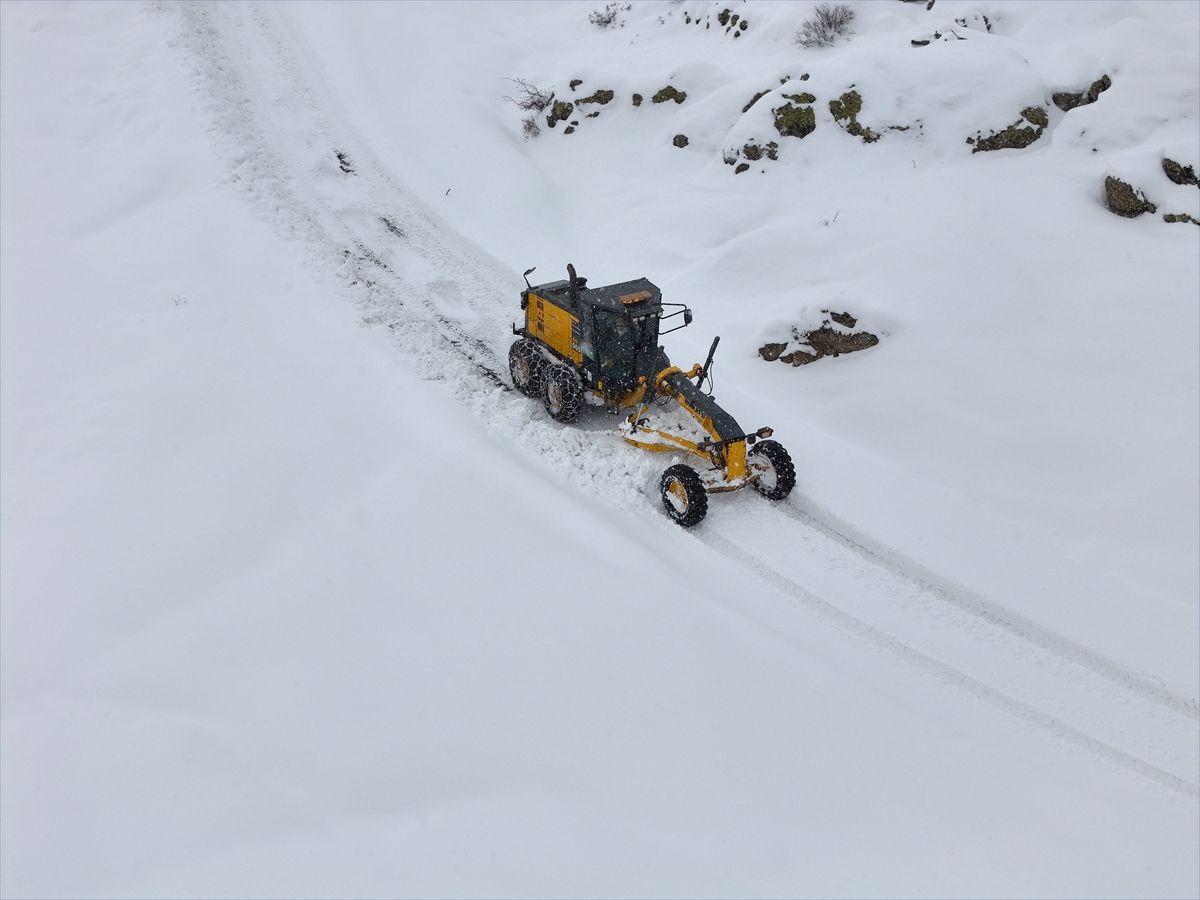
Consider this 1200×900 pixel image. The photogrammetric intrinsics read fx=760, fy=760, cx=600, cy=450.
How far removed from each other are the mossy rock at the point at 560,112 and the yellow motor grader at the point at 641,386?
7.82 metres

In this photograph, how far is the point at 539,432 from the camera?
9516 mm

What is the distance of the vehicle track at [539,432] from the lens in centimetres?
692

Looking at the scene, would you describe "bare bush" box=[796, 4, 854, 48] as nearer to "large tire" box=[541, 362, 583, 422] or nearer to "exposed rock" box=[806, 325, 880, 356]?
"exposed rock" box=[806, 325, 880, 356]

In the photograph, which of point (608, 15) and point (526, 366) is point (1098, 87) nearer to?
point (526, 366)

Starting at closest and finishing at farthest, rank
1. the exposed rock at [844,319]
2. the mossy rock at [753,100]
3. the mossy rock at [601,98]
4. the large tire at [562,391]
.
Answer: the large tire at [562,391] < the exposed rock at [844,319] < the mossy rock at [753,100] < the mossy rock at [601,98]

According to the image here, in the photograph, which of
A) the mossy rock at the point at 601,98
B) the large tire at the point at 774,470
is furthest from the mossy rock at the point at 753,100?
the large tire at the point at 774,470

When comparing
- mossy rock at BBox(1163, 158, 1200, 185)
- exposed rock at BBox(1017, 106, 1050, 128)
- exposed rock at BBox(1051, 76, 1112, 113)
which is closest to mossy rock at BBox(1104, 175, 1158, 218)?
mossy rock at BBox(1163, 158, 1200, 185)

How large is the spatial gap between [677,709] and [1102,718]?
12.6 ft

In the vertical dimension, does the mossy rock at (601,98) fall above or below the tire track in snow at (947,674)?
above

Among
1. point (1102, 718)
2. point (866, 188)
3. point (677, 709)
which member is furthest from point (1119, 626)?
point (866, 188)

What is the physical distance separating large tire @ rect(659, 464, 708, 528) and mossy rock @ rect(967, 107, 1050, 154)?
824cm

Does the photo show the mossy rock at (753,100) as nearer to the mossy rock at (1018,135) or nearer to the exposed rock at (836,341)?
the mossy rock at (1018,135)

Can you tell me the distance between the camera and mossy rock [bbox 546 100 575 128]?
16.5 metres

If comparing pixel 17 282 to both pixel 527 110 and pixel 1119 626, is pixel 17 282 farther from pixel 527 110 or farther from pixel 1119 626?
pixel 1119 626
